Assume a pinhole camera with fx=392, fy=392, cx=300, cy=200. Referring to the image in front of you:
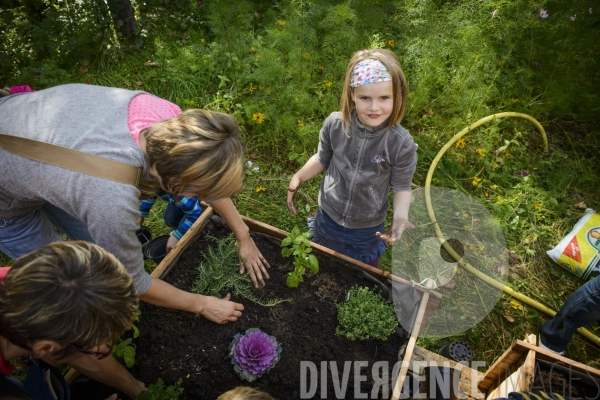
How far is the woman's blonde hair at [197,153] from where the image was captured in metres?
1.38

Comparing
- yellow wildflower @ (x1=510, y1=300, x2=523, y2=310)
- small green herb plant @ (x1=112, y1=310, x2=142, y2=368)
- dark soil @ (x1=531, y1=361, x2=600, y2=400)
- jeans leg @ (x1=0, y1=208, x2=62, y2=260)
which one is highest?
jeans leg @ (x1=0, y1=208, x2=62, y2=260)

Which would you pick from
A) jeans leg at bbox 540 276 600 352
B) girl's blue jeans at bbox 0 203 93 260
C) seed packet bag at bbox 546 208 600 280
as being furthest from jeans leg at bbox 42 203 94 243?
seed packet bag at bbox 546 208 600 280

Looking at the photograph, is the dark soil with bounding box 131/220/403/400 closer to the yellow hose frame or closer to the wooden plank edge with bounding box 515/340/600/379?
the wooden plank edge with bounding box 515/340/600/379

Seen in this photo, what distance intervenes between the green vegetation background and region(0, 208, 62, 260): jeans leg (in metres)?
1.25

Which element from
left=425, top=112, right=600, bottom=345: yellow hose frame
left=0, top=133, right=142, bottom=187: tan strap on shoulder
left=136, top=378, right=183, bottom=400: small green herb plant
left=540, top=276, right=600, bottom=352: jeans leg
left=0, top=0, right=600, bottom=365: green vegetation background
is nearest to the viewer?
left=0, top=133, right=142, bottom=187: tan strap on shoulder

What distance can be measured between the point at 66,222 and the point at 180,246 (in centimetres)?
62

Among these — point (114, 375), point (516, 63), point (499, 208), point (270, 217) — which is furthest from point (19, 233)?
point (516, 63)

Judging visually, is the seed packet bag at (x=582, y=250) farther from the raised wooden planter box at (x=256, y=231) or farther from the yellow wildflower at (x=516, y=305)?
the raised wooden planter box at (x=256, y=231)

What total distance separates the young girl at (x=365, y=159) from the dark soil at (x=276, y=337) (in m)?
0.30

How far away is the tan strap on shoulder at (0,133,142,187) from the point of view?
1.32 meters

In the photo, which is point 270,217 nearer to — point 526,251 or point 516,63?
point 526,251

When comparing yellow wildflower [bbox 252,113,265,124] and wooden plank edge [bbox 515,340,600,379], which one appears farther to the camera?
yellow wildflower [bbox 252,113,265,124]

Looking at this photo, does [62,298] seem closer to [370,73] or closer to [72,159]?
[72,159]

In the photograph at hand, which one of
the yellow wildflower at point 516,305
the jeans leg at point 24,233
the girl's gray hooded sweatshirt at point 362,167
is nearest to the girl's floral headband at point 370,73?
the girl's gray hooded sweatshirt at point 362,167
